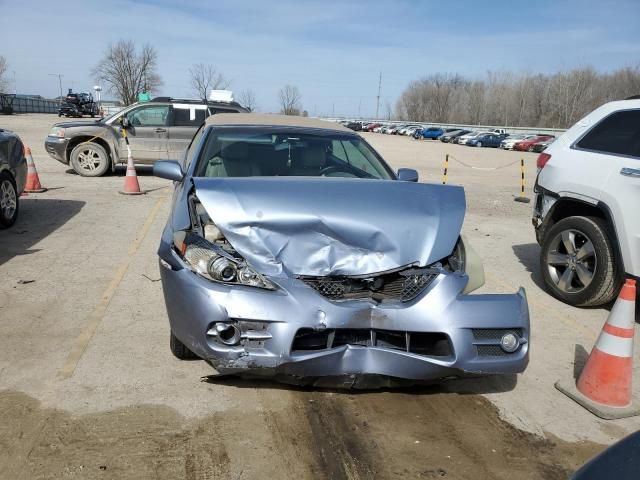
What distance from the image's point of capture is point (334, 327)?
2.80 meters

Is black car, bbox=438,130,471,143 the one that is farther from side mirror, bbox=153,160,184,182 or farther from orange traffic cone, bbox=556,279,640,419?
orange traffic cone, bbox=556,279,640,419

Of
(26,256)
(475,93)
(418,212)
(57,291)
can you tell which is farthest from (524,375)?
(475,93)

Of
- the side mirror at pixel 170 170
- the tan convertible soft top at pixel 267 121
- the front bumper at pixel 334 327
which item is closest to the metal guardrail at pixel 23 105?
the tan convertible soft top at pixel 267 121

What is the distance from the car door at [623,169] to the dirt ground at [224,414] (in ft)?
2.69

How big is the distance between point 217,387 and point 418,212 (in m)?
1.69

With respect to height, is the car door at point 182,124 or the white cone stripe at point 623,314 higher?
the car door at point 182,124

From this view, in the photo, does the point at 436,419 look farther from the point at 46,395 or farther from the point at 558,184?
the point at 558,184

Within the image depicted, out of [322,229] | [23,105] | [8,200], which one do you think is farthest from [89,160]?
[23,105]

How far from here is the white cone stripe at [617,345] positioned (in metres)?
3.36

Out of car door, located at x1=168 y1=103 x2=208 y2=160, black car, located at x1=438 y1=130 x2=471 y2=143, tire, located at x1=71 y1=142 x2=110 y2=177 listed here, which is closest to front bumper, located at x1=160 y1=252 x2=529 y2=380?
car door, located at x1=168 y1=103 x2=208 y2=160

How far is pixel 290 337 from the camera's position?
2793mm

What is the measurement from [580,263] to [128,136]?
10.2m

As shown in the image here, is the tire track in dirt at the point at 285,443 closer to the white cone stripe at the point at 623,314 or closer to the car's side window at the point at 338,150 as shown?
the white cone stripe at the point at 623,314

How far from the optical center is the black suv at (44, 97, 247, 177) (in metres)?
11.9
